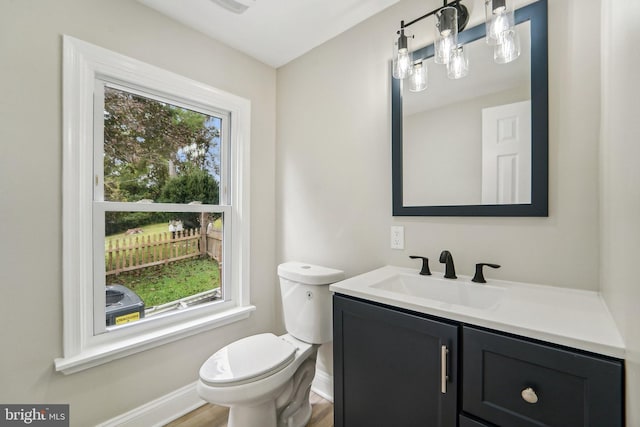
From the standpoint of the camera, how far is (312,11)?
1.57 metres

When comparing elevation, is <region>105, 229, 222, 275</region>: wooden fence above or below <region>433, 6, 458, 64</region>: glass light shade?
below

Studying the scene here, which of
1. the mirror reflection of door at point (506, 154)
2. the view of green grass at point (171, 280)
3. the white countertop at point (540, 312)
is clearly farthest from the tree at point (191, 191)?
the mirror reflection of door at point (506, 154)

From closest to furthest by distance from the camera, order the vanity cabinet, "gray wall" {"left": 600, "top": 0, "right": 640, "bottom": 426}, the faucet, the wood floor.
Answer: "gray wall" {"left": 600, "top": 0, "right": 640, "bottom": 426}
the vanity cabinet
the faucet
the wood floor

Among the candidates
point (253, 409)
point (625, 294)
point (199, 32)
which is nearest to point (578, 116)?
point (625, 294)

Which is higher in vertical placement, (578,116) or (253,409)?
(578,116)

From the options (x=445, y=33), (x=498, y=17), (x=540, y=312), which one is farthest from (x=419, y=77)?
(x=540, y=312)

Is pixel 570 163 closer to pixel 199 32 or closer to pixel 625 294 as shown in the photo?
pixel 625 294

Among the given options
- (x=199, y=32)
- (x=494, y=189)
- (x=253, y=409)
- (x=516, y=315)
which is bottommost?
(x=253, y=409)

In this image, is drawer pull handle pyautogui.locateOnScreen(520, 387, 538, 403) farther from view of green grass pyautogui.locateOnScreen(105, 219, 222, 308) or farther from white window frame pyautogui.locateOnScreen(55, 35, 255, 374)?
view of green grass pyautogui.locateOnScreen(105, 219, 222, 308)

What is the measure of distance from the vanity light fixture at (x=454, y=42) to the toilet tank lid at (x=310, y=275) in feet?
3.49

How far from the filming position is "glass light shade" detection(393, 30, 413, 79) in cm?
135

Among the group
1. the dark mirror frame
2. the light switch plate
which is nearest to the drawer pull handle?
the dark mirror frame

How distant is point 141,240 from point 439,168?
1.66 metres

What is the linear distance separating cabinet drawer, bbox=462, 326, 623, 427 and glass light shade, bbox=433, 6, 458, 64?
1137mm
